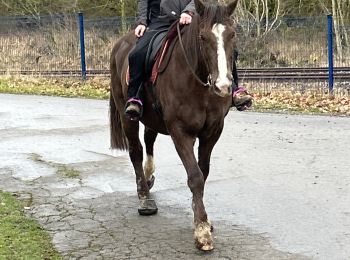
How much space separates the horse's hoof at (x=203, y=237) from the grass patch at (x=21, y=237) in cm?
124

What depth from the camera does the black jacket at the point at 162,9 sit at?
655cm

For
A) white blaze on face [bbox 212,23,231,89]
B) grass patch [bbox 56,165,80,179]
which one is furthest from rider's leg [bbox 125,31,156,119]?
grass patch [bbox 56,165,80,179]

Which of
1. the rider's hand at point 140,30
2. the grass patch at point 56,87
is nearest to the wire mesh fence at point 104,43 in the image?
the grass patch at point 56,87

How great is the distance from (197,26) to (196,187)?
1.48m

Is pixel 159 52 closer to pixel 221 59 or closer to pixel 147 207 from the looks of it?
pixel 221 59

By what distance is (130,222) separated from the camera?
6609 millimetres

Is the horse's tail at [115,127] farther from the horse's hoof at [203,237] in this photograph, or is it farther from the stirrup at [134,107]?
the horse's hoof at [203,237]

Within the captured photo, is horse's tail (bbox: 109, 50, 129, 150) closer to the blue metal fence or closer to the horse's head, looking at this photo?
the horse's head

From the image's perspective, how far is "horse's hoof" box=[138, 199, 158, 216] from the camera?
685cm

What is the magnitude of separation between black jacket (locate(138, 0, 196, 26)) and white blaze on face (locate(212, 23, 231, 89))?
3.55ft

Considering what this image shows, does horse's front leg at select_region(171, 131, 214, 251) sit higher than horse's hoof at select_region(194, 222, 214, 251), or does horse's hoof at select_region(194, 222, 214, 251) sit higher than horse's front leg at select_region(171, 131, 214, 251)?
horse's front leg at select_region(171, 131, 214, 251)

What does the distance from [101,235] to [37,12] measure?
30.2 m

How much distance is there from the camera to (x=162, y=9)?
6723 millimetres

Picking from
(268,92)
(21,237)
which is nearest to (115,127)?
(21,237)
